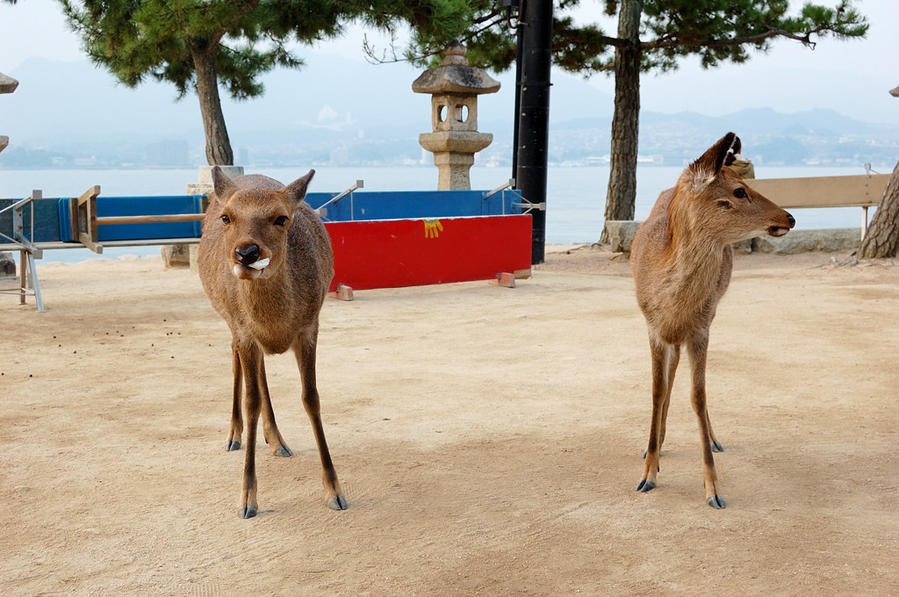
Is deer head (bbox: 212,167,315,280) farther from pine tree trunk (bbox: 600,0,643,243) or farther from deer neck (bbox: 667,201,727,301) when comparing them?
pine tree trunk (bbox: 600,0,643,243)

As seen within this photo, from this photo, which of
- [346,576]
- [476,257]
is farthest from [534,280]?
[346,576]

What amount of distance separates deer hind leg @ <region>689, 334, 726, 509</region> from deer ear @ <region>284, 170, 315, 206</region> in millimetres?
1968

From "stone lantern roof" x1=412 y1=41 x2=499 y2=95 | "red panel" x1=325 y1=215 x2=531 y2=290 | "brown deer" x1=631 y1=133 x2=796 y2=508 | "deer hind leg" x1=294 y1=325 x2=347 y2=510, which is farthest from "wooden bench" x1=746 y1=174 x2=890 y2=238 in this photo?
"deer hind leg" x1=294 y1=325 x2=347 y2=510

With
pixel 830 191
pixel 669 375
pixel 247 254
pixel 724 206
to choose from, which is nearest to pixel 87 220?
pixel 247 254

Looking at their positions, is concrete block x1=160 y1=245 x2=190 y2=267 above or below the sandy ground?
above

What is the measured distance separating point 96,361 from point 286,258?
12.5 ft

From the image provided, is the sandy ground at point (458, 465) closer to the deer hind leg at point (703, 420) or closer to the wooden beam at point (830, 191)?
the deer hind leg at point (703, 420)

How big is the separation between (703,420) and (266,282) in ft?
7.08

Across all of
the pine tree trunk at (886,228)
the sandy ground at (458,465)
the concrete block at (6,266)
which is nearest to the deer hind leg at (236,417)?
the sandy ground at (458,465)

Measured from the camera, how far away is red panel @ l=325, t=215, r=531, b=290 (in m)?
10.4

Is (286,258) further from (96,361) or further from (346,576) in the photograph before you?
(96,361)

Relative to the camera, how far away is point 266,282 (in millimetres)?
3811

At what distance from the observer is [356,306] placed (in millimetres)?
9781

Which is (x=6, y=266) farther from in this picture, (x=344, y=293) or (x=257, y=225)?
(x=257, y=225)
